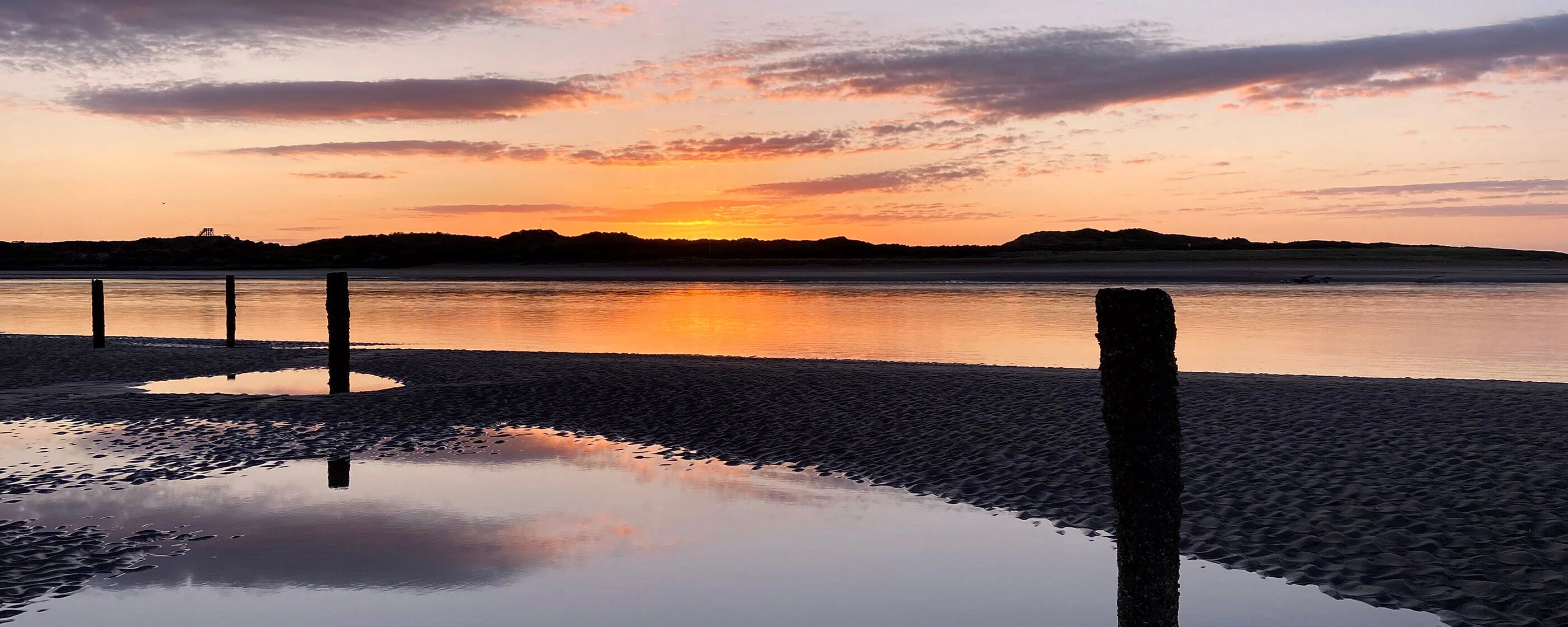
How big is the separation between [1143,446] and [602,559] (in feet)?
17.4

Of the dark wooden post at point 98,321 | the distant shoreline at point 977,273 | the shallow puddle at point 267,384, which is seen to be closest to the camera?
the shallow puddle at point 267,384

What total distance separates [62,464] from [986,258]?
11838 cm

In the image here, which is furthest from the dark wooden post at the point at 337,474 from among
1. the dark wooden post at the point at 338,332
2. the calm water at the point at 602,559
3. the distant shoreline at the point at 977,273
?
the distant shoreline at the point at 977,273

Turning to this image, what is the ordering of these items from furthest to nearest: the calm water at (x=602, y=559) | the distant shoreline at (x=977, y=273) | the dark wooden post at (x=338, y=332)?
the distant shoreline at (x=977, y=273), the dark wooden post at (x=338, y=332), the calm water at (x=602, y=559)

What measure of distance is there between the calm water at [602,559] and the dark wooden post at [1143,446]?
157 centimetres

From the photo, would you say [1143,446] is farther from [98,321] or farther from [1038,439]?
[98,321]

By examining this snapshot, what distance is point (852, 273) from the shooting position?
102 meters

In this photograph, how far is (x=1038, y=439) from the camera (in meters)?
13.8

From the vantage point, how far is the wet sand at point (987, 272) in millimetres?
77000

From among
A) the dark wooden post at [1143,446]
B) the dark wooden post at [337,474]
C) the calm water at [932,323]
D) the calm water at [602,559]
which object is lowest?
the calm water at [602,559]

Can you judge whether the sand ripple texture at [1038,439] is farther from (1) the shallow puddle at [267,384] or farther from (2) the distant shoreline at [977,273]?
(2) the distant shoreline at [977,273]

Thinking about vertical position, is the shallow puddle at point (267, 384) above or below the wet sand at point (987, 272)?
below

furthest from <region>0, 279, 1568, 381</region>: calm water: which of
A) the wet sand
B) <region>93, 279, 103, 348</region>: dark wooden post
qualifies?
the wet sand

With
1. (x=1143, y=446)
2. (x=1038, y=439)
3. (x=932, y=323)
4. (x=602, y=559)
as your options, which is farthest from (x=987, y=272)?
(x=1143, y=446)
